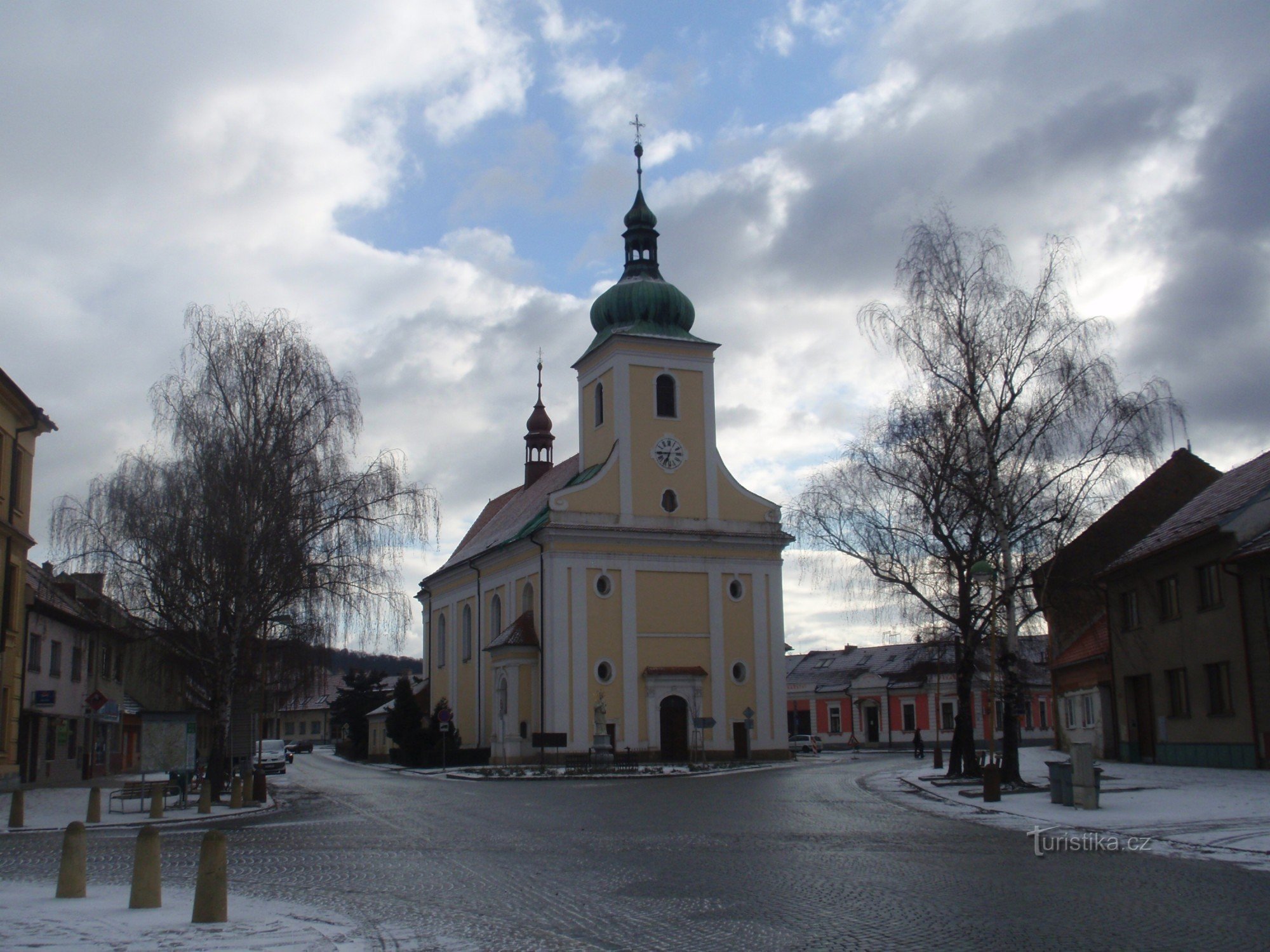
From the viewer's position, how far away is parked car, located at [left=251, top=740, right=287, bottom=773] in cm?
5303

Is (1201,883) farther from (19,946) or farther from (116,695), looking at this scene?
(116,695)

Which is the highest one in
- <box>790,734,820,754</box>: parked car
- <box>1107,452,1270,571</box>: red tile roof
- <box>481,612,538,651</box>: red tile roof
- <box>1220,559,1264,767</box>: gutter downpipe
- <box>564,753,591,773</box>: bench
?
<box>1107,452,1270,571</box>: red tile roof

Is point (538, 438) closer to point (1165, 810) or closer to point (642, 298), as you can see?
point (642, 298)

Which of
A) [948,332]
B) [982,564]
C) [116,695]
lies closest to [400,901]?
[982,564]

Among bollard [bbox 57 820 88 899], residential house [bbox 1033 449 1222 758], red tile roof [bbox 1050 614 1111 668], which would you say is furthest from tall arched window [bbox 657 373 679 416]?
bollard [bbox 57 820 88 899]

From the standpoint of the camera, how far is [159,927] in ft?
32.6

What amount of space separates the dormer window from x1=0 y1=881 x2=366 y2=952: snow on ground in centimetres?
4306

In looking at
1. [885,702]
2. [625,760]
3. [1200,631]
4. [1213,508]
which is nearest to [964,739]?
[1200,631]

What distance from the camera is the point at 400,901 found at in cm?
1189

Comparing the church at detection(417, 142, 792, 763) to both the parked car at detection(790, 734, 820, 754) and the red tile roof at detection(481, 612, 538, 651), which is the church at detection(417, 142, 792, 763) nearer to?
the red tile roof at detection(481, 612, 538, 651)

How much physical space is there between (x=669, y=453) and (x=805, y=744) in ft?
79.3

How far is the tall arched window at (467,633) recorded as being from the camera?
205 feet

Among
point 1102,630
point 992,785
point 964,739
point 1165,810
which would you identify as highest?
point 1102,630

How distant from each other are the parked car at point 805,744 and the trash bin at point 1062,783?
4504 cm
